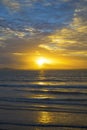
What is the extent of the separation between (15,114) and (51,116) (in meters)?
2.24

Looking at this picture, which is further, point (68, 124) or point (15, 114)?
point (15, 114)

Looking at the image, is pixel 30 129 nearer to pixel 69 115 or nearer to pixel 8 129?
pixel 8 129

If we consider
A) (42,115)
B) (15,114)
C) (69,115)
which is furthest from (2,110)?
(69,115)

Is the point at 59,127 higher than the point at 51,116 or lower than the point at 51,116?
higher

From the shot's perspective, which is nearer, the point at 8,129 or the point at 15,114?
the point at 8,129

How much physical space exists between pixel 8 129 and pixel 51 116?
12.6ft

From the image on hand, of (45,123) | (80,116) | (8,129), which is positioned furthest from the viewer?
(80,116)

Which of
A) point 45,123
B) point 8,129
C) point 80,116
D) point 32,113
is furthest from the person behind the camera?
point 32,113

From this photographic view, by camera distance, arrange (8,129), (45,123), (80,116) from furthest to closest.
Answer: (80,116) → (45,123) → (8,129)

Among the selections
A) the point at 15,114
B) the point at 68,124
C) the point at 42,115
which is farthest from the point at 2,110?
the point at 68,124

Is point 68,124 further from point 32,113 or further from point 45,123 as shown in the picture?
point 32,113

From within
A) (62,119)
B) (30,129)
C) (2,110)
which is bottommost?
(2,110)

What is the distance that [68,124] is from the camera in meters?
15.6

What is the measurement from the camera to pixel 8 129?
14.7 metres
